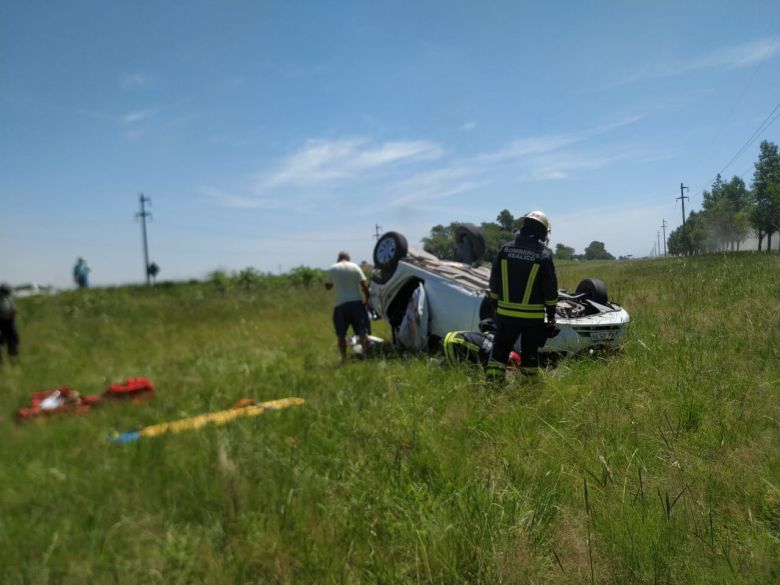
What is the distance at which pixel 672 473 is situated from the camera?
224 centimetres

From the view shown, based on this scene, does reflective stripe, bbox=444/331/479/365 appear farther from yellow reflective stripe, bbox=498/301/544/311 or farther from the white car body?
yellow reflective stripe, bbox=498/301/544/311

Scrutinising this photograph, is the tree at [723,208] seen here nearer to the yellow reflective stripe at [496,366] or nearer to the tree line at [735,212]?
the tree line at [735,212]

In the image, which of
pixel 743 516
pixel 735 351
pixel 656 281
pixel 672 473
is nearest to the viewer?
pixel 743 516

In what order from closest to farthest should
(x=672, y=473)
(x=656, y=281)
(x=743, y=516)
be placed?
(x=743, y=516) < (x=672, y=473) < (x=656, y=281)

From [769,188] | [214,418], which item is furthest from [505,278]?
[769,188]

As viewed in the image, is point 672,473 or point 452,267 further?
point 452,267

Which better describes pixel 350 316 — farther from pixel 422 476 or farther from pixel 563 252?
pixel 422 476

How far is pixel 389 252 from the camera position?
6.70 meters

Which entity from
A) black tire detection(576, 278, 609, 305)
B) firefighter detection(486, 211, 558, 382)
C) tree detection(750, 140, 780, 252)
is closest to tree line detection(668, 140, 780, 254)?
tree detection(750, 140, 780, 252)

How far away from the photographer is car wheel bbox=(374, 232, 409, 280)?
6.58 m

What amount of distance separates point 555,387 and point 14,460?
3254 millimetres

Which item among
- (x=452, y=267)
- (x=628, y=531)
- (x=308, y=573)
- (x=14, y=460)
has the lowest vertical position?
(x=308, y=573)

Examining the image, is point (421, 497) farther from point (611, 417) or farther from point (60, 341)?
point (60, 341)

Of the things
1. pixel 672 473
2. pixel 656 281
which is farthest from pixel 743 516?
pixel 656 281
